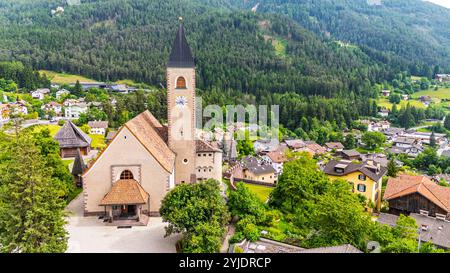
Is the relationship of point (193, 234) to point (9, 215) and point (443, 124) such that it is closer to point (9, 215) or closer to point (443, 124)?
point (9, 215)

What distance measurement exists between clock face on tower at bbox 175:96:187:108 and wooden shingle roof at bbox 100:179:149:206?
783 cm

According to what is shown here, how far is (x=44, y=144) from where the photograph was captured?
40531 millimetres

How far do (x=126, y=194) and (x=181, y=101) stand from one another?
30.9 feet

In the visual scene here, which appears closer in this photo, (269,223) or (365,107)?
(269,223)

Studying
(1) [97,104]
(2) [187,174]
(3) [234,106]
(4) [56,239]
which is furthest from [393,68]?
(4) [56,239]

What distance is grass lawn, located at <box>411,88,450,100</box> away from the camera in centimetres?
16588

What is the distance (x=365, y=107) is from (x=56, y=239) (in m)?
125

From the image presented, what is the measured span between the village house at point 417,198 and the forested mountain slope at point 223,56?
95.7 meters

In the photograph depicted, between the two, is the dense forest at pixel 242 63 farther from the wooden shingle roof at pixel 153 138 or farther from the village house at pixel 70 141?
the wooden shingle roof at pixel 153 138

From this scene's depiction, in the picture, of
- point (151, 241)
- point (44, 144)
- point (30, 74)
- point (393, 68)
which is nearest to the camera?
point (151, 241)

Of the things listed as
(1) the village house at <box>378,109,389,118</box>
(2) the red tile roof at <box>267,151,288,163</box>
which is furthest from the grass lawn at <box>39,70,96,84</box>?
(1) the village house at <box>378,109,389,118</box>

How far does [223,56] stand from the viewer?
167 meters

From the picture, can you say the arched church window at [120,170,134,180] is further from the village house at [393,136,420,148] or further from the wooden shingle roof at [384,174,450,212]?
the village house at [393,136,420,148]

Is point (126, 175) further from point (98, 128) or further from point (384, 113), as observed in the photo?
point (384, 113)
